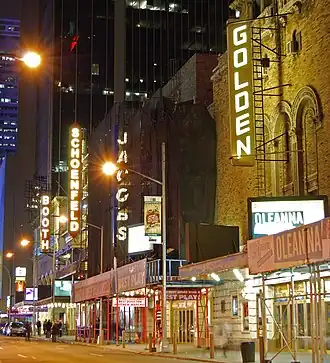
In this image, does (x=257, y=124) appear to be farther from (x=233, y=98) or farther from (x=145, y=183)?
(x=145, y=183)

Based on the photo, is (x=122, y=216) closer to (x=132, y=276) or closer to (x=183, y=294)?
(x=132, y=276)

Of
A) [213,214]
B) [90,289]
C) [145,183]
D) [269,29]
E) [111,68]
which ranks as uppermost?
[111,68]

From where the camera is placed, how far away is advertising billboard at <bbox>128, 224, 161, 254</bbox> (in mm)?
49812

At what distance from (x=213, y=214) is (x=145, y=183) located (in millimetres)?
8900

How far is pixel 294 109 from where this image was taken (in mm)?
31969

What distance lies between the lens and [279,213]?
100ft

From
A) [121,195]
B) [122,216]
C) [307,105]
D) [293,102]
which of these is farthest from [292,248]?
[122,216]

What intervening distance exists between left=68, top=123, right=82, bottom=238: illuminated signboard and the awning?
33498 millimetres

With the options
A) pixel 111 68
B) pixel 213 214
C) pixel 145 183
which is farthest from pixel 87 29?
pixel 213 214

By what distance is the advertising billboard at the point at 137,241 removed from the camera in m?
49.8

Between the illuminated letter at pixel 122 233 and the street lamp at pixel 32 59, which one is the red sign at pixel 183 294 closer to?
the illuminated letter at pixel 122 233

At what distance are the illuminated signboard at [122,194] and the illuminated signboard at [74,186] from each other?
1116 cm

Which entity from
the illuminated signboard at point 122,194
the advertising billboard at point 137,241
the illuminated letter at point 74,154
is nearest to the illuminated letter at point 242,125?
the advertising billboard at point 137,241

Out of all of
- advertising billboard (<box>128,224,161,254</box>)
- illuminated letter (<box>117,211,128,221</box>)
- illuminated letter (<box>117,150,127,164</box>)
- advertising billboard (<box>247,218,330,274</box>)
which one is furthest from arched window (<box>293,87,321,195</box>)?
illuminated letter (<box>117,211,128,221</box>)
